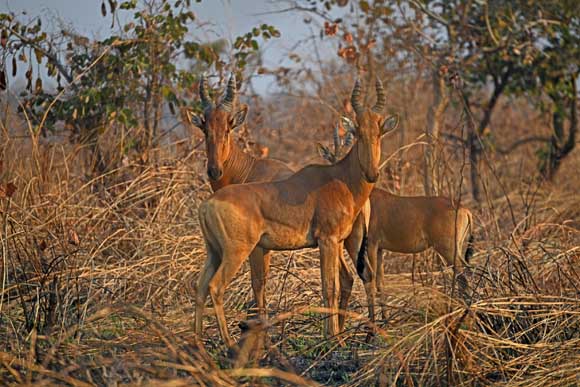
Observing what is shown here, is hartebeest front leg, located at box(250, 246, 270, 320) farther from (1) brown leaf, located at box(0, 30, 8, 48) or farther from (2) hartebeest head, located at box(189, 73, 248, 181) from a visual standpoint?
(1) brown leaf, located at box(0, 30, 8, 48)

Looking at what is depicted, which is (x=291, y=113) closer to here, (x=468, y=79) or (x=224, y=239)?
(x=468, y=79)

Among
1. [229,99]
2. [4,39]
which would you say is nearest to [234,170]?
[229,99]

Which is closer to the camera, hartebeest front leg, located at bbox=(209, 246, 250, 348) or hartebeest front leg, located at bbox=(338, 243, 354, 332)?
hartebeest front leg, located at bbox=(209, 246, 250, 348)

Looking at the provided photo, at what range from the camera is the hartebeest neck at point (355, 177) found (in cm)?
705

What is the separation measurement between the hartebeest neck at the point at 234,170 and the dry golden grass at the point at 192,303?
0.88m

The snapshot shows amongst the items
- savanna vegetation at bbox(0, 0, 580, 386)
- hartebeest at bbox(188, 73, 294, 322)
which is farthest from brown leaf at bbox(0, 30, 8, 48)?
hartebeest at bbox(188, 73, 294, 322)

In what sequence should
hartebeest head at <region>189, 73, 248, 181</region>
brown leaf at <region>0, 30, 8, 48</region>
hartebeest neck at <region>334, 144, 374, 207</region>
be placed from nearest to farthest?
1. hartebeest neck at <region>334, 144, 374, 207</region>
2. hartebeest head at <region>189, 73, 248, 181</region>
3. brown leaf at <region>0, 30, 8, 48</region>

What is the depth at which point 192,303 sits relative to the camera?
804 cm

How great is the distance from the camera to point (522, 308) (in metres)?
6.34

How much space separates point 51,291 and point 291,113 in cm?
1417

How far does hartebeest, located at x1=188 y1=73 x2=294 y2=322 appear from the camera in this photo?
750cm

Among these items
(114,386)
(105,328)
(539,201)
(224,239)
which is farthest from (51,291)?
(539,201)

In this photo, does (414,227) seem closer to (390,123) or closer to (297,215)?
(390,123)

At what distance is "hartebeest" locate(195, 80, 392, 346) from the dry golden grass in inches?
13.4
